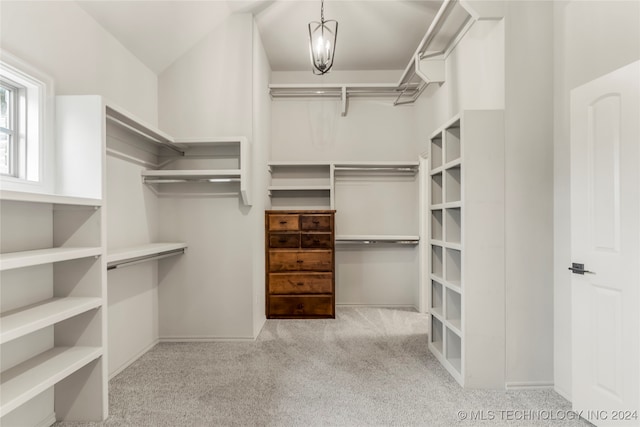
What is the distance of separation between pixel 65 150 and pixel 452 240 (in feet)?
8.98

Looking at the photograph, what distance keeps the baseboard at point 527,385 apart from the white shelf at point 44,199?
2.89 meters

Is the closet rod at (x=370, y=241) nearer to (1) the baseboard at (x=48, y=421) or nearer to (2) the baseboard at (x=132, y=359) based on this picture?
(2) the baseboard at (x=132, y=359)

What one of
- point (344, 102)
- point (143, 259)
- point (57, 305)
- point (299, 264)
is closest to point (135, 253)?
point (143, 259)

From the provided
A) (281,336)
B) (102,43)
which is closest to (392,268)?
(281,336)

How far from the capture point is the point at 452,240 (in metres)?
2.78

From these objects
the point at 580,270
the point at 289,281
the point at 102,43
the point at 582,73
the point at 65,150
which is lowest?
the point at 289,281

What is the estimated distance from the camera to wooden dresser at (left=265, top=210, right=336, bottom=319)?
4.05 m

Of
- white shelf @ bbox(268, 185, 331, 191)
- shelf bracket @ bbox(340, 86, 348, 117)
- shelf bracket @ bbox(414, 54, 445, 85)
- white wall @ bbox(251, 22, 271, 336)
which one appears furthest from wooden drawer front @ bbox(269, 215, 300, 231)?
shelf bracket @ bbox(414, 54, 445, 85)

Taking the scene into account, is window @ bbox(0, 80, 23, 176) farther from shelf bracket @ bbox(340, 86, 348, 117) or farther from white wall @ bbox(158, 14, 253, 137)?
shelf bracket @ bbox(340, 86, 348, 117)

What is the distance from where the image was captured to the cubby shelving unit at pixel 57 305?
1.72 metres

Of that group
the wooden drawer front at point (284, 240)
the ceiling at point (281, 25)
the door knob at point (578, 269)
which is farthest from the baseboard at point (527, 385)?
the ceiling at point (281, 25)

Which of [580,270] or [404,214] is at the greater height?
[404,214]

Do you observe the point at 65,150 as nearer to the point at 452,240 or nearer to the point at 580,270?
the point at 452,240

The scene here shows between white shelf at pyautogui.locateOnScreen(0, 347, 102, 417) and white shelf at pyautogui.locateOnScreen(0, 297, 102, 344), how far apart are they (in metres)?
0.25
